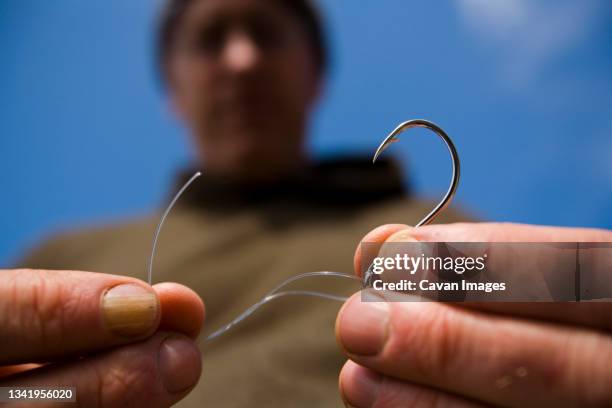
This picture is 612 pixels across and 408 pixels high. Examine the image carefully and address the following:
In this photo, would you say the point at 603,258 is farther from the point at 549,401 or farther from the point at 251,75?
the point at 251,75

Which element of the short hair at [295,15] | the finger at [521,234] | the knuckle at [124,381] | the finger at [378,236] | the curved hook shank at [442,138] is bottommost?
the knuckle at [124,381]

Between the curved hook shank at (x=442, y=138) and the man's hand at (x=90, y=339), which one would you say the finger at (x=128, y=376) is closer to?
the man's hand at (x=90, y=339)

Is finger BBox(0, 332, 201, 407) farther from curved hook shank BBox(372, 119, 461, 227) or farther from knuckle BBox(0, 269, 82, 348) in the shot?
curved hook shank BBox(372, 119, 461, 227)

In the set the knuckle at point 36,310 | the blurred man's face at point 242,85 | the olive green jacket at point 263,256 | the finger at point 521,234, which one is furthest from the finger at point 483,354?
the blurred man's face at point 242,85

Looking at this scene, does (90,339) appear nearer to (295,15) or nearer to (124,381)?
(124,381)

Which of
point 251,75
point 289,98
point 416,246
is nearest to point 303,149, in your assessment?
point 289,98

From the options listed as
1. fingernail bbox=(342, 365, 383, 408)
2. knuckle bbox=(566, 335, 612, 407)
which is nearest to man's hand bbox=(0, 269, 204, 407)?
fingernail bbox=(342, 365, 383, 408)

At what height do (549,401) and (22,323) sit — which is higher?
(22,323)
